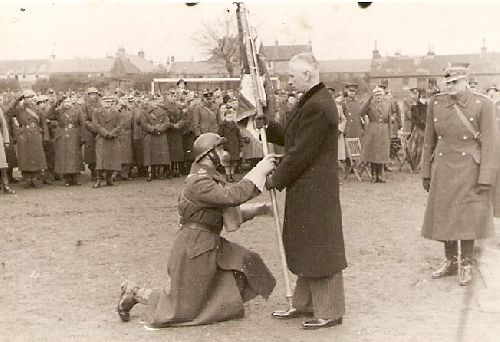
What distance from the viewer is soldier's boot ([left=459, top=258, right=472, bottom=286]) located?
6.78 m

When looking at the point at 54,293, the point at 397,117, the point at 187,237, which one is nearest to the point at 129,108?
the point at 397,117

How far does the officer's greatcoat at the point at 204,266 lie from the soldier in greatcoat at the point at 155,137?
10175mm

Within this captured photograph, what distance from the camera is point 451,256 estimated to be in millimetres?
7180

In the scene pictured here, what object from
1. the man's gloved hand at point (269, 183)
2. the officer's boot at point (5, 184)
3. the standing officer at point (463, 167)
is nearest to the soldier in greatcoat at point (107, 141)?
the officer's boot at point (5, 184)

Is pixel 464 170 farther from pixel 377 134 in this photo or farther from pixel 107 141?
pixel 107 141

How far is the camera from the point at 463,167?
22.5ft

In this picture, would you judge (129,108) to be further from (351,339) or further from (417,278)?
(351,339)

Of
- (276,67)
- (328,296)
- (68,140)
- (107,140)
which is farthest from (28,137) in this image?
(276,67)

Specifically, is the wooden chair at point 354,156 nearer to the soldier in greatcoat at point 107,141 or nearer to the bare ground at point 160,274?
the bare ground at point 160,274

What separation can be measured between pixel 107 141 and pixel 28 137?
1560 mm

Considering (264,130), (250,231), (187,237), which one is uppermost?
(264,130)

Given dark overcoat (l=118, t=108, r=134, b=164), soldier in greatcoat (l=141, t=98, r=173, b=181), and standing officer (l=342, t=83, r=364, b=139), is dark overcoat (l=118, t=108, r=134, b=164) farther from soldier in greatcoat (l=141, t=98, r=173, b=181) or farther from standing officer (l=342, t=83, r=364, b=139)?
standing officer (l=342, t=83, r=364, b=139)

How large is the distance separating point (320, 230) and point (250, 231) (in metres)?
4.42

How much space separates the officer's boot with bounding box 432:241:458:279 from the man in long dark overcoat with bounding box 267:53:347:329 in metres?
1.91
